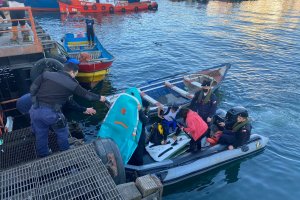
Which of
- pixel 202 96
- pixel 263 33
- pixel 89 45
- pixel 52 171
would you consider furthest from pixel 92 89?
pixel 263 33

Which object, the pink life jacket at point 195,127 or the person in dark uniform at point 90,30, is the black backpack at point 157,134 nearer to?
the pink life jacket at point 195,127

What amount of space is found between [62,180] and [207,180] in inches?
217

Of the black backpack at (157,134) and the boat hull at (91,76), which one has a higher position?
the boat hull at (91,76)

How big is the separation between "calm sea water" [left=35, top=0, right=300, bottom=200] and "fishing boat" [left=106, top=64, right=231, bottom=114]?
4.93ft

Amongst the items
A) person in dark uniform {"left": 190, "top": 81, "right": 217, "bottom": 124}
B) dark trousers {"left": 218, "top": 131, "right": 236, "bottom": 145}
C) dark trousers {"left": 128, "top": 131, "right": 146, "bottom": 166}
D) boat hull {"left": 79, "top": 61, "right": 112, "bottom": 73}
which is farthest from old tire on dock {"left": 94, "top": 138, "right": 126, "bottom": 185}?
boat hull {"left": 79, "top": 61, "right": 112, "bottom": 73}

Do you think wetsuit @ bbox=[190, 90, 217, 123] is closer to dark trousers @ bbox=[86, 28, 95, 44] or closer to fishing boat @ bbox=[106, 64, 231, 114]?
fishing boat @ bbox=[106, 64, 231, 114]

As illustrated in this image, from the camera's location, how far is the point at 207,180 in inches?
334

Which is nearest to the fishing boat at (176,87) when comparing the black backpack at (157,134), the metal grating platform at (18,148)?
the black backpack at (157,134)

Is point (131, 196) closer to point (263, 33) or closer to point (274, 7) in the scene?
point (263, 33)

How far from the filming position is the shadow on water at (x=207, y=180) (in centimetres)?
806

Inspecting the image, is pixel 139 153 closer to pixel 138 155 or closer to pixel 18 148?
pixel 138 155

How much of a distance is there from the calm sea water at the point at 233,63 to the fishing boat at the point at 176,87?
1503 mm

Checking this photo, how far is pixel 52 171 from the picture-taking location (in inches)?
184

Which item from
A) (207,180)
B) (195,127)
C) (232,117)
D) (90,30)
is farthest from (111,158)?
(90,30)
